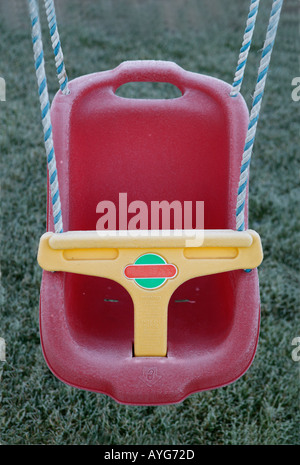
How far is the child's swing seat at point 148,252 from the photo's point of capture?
961mm

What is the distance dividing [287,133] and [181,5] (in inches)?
94.6

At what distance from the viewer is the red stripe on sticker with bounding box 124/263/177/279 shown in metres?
0.96

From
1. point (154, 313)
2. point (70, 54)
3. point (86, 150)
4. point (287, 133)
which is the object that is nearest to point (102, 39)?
point (70, 54)

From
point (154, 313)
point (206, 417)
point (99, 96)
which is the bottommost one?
point (206, 417)

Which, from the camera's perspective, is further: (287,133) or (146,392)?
(287,133)

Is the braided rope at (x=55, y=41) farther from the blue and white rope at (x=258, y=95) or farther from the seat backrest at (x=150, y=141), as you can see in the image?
the blue and white rope at (x=258, y=95)

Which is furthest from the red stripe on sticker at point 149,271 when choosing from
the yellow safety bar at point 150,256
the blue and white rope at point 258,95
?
the blue and white rope at point 258,95

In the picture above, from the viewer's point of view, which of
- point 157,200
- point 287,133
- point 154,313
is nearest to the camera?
point 154,313

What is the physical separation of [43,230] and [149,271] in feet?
3.93

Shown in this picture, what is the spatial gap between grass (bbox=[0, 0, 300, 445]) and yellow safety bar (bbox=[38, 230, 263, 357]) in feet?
1.92

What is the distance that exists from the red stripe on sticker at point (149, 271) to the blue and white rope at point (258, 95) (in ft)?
0.48

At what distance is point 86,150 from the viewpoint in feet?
3.94

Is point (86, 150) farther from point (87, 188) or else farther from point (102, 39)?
point (102, 39)

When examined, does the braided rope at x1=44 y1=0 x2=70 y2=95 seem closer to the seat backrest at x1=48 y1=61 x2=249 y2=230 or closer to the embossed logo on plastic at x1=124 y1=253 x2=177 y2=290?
the seat backrest at x1=48 y1=61 x2=249 y2=230
